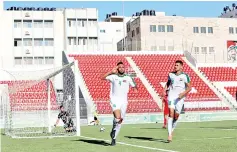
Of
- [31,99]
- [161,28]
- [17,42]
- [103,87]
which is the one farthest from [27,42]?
[31,99]

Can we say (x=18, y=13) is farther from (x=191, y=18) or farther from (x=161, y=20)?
(x=191, y=18)

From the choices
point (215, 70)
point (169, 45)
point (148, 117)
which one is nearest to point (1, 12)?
point (169, 45)

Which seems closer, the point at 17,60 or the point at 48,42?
the point at 17,60

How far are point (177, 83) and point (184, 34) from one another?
171ft

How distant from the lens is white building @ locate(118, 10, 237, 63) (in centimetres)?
6153

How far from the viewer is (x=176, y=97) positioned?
38.0 feet

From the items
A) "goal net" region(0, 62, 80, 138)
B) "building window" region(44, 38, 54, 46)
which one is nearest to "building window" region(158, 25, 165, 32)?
"building window" region(44, 38, 54, 46)

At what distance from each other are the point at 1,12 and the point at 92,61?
1846 cm

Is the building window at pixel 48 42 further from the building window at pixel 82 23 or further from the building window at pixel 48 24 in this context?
the building window at pixel 82 23

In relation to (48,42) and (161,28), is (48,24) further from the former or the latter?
(161,28)

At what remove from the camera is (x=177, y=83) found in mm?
11547

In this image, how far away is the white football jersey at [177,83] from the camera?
1155 cm

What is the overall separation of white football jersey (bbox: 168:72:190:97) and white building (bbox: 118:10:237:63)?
4873 centimetres

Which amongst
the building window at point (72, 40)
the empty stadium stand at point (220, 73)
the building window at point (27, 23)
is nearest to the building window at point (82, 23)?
the building window at point (72, 40)
